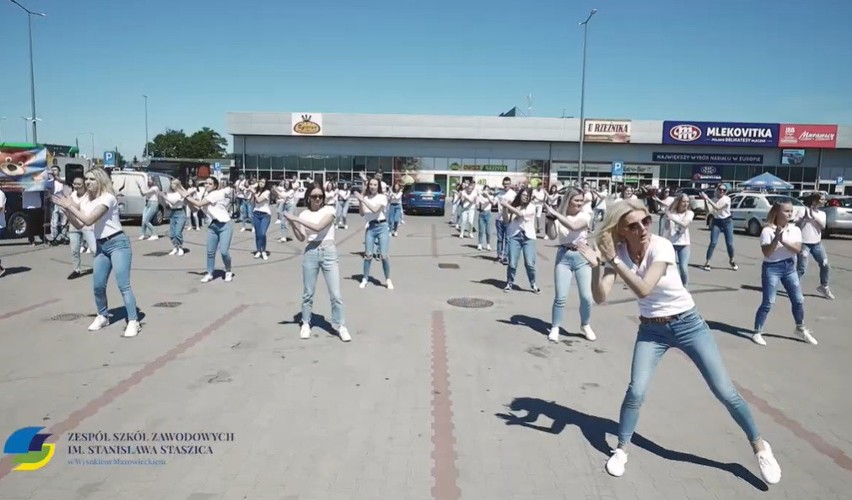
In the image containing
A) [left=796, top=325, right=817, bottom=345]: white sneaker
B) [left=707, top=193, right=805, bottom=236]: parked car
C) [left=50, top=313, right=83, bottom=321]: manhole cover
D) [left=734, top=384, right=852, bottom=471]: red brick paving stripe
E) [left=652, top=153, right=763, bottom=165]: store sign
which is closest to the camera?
[left=734, top=384, right=852, bottom=471]: red brick paving stripe

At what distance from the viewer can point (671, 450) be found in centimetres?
396

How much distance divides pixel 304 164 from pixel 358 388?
4245cm

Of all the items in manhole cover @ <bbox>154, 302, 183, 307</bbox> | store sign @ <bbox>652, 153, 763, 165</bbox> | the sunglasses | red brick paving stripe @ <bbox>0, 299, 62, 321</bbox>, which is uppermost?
store sign @ <bbox>652, 153, 763, 165</bbox>

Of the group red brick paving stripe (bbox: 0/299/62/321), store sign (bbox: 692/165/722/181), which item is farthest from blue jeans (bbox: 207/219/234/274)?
store sign (bbox: 692/165/722/181)

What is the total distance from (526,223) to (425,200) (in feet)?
64.3

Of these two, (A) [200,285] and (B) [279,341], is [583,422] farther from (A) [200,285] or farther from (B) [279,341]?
(A) [200,285]

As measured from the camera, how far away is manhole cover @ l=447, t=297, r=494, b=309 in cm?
846

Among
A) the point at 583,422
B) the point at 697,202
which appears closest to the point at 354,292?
the point at 583,422

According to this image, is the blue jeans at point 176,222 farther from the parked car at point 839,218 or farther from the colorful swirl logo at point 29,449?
the parked car at point 839,218

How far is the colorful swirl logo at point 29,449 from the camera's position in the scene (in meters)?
3.71

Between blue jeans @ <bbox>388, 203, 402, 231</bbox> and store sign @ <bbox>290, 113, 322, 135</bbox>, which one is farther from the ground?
store sign @ <bbox>290, 113, 322, 135</bbox>

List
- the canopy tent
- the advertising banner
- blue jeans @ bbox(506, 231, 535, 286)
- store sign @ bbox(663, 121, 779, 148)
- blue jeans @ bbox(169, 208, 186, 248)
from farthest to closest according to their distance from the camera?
store sign @ bbox(663, 121, 779, 148) < the canopy tent < the advertising banner < blue jeans @ bbox(169, 208, 186, 248) < blue jeans @ bbox(506, 231, 535, 286)

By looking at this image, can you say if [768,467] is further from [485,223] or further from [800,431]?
[485,223]

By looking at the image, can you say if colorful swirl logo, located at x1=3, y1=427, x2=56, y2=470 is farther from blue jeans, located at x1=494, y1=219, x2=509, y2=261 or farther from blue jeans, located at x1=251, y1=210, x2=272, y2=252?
blue jeans, located at x1=494, y1=219, x2=509, y2=261
